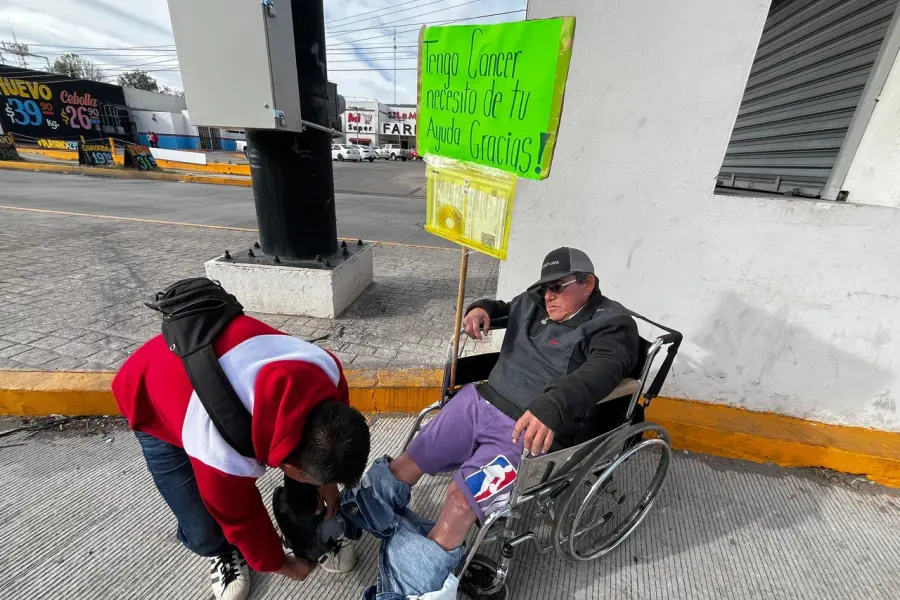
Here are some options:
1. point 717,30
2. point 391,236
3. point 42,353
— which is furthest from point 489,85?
point 391,236

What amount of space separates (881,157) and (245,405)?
2984 mm

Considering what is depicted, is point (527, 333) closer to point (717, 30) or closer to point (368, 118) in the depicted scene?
point (717, 30)

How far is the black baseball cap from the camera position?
1568mm

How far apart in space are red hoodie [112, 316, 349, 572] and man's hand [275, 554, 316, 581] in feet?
0.19

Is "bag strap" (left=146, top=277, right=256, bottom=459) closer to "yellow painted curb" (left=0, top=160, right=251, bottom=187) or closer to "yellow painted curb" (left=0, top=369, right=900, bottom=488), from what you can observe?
"yellow painted curb" (left=0, top=369, right=900, bottom=488)

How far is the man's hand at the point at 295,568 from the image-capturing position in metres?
1.34

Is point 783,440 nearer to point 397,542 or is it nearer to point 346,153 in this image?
point 397,542

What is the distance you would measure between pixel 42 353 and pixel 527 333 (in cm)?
316

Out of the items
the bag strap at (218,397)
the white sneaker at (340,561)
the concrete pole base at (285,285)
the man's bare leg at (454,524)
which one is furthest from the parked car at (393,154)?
the bag strap at (218,397)

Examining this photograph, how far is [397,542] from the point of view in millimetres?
1411

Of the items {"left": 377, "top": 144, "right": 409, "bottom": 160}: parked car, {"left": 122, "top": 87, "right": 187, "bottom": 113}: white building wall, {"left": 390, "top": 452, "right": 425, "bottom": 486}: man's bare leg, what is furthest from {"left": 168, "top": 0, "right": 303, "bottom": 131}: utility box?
{"left": 377, "top": 144, "right": 409, "bottom": 160}: parked car

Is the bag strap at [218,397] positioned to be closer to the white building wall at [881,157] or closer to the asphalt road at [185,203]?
the white building wall at [881,157]

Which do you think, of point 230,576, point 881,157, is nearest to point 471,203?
point 230,576

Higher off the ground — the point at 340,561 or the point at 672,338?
the point at 672,338
